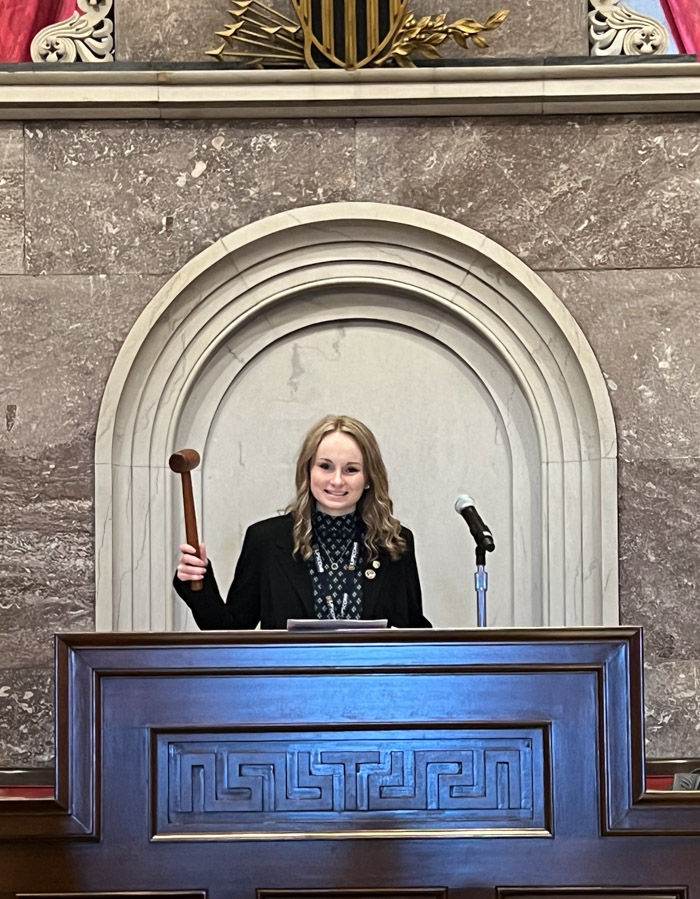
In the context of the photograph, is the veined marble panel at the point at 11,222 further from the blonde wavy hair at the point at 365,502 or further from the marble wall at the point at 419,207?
the blonde wavy hair at the point at 365,502

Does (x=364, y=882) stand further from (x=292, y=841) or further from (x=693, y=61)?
(x=693, y=61)

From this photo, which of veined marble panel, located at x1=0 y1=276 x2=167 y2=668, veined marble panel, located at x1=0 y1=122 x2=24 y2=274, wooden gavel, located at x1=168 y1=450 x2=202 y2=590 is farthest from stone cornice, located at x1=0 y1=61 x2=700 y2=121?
wooden gavel, located at x1=168 y1=450 x2=202 y2=590

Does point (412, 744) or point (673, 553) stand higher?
point (673, 553)

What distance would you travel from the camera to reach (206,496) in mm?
4891

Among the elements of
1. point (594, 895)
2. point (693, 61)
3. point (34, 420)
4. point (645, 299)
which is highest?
point (693, 61)

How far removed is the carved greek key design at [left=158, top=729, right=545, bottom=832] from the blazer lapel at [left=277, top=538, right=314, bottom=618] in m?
1.24

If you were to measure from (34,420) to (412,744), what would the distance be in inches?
102

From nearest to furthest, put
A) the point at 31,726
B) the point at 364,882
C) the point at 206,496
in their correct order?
the point at 364,882 < the point at 31,726 < the point at 206,496

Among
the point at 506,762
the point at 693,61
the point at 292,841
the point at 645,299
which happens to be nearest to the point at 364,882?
the point at 292,841

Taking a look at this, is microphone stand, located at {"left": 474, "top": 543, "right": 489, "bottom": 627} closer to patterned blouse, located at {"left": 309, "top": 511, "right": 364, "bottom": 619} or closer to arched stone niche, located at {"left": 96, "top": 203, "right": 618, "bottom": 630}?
patterned blouse, located at {"left": 309, "top": 511, "right": 364, "bottom": 619}

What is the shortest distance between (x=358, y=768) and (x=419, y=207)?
2717 mm

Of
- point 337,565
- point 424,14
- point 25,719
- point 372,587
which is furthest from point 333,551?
point 424,14

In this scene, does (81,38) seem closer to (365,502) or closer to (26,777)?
(365,502)

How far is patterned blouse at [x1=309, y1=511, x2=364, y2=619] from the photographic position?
3.58 meters
